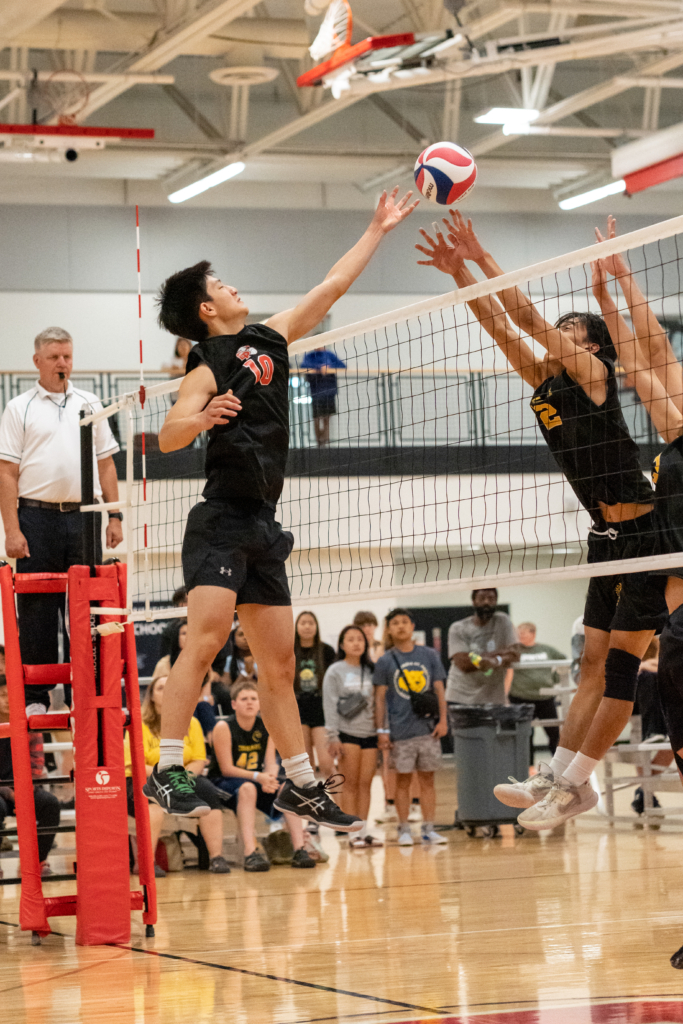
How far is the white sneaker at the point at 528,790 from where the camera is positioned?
17.9ft

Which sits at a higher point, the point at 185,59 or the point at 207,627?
the point at 185,59

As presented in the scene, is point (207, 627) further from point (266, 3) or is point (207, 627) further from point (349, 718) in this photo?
point (266, 3)

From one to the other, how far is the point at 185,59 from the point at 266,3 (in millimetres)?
2627

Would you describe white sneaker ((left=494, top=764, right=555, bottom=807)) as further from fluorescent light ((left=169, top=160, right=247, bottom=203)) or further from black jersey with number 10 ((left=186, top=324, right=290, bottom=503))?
fluorescent light ((left=169, top=160, right=247, bottom=203))

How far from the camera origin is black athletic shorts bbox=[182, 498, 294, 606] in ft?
15.3

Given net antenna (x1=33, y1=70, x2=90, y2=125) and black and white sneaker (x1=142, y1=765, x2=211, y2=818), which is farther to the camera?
net antenna (x1=33, y1=70, x2=90, y2=125)

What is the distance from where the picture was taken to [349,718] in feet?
34.5

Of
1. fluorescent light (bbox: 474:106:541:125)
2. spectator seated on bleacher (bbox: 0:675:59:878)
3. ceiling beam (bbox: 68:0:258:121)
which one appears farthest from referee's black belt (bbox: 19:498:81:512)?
fluorescent light (bbox: 474:106:541:125)

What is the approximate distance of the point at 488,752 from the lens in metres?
10.7

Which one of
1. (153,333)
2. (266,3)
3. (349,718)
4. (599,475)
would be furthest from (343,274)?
(153,333)

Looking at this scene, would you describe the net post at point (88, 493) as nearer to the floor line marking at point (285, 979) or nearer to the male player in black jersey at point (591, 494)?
the floor line marking at point (285, 979)

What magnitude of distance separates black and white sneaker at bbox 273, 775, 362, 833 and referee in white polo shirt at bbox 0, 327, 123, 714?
2.48m

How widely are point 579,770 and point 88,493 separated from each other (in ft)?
9.65

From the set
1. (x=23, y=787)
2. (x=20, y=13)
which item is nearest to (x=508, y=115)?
(x=20, y=13)
